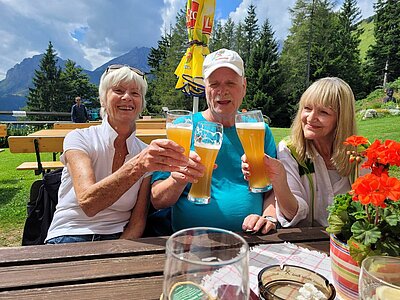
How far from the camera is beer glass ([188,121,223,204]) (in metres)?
1.45

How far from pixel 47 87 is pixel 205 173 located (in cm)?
5313

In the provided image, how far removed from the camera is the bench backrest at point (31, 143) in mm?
4027

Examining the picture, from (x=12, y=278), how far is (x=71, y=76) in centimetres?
5366

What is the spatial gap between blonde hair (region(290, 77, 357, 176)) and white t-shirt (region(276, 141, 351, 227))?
6 centimetres

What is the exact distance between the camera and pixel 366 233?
0.81 metres

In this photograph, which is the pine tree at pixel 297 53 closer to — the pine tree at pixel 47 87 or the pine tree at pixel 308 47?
the pine tree at pixel 308 47

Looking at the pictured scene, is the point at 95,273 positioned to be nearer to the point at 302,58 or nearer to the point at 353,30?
the point at 302,58

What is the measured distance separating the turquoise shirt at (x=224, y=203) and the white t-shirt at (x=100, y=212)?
0.95ft

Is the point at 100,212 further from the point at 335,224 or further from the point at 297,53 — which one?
the point at 297,53

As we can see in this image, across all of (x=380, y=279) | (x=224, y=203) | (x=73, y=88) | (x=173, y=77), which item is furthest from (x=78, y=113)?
(x=73, y=88)

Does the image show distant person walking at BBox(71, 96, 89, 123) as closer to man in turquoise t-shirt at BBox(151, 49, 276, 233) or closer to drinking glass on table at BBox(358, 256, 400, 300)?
man in turquoise t-shirt at BBox(151, 49, 276, 233)

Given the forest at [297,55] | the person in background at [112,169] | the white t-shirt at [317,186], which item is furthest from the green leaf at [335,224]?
the forest at [297,55]

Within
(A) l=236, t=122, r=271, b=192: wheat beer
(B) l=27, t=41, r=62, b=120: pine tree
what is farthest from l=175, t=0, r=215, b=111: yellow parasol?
(B) l=27, t=41, r=62, b=120: pine tree

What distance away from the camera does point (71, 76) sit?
49.3 m
